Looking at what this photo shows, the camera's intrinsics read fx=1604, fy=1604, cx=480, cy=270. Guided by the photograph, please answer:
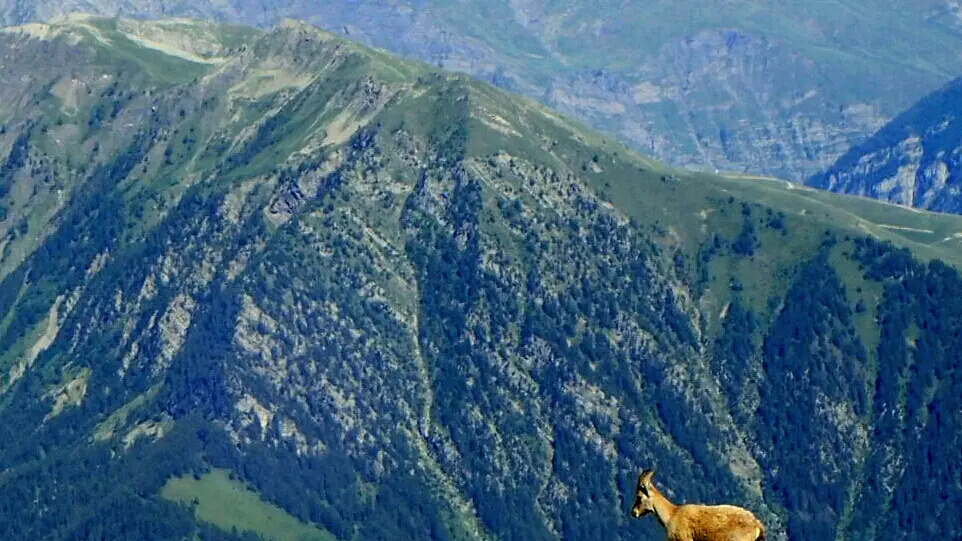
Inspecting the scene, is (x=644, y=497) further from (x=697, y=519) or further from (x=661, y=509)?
(x=697, y=519)

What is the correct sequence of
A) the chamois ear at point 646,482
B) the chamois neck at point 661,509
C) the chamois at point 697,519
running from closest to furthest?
1. the chamois at point 697,519
2. the chamois ear at point 646,482
3. the chamois neck at point 661,509

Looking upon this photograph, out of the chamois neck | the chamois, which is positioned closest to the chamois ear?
the chamois

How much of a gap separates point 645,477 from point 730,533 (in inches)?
122

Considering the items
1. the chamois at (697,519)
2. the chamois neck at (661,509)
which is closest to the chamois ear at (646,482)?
the chamois at (697,519)

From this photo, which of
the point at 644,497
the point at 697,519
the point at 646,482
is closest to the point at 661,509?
the point at 644,497

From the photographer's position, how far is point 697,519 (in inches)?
1858

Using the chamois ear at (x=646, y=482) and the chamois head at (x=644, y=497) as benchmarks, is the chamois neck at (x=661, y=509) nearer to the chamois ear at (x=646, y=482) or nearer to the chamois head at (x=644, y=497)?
the chamois head at (x=644, y=497)

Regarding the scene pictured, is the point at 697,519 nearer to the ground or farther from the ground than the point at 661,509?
farther from the ground

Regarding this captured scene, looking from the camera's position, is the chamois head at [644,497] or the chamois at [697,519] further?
the chamois head at [644,497]

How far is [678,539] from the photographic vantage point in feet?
153

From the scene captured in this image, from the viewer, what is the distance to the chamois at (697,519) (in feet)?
151

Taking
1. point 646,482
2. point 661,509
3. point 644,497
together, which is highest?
point 646,482

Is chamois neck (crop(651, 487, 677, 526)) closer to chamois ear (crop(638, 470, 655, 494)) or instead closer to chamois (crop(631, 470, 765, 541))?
chamois (crop(631, 470, 765, 541))

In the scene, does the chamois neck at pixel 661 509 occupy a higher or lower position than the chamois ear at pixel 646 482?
lower
